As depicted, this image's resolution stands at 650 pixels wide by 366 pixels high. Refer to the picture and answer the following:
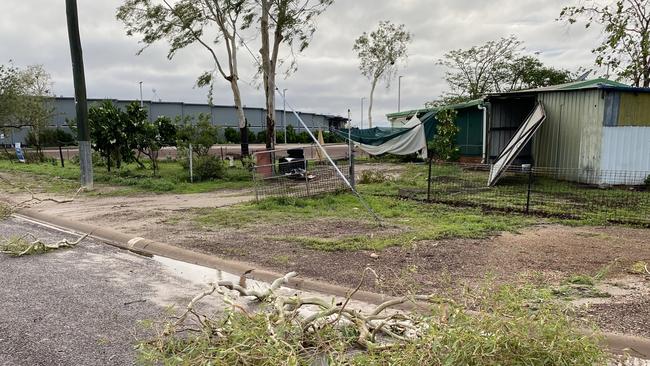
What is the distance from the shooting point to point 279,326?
9.87 feet

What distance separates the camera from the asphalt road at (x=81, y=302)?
11.6 feet

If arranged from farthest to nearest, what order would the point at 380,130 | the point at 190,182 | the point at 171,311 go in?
the point at 380,130
the point at 190,182
the point at 171,311

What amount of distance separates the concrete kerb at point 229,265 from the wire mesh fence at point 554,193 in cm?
531

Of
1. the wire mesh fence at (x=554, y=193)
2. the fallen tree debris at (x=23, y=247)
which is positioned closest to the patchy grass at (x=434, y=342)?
the fallen tree debris at (x=23, y=247)

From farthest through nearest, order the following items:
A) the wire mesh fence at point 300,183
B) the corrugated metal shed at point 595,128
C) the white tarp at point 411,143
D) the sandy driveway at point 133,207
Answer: the white tarp at point 411,143 → the corrugated metal shed at point 595,128 → the wire mesh fence at point 300,183 → the sandy driveway at point 133,207

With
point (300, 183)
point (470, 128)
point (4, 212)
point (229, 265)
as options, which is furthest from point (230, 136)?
point (229, 265)

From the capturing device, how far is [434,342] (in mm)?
2533

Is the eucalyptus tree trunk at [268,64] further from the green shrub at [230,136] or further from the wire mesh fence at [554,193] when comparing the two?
the green shrub at [230,136]

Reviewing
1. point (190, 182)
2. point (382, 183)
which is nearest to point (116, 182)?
point (190, 182)

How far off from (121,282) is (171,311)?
2.36 meters

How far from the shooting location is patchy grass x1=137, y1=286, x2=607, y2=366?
2.44 meters

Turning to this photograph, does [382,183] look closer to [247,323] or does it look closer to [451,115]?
[451,115]

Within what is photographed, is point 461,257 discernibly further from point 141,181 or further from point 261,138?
point 261,138

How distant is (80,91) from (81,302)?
36.5 feet
